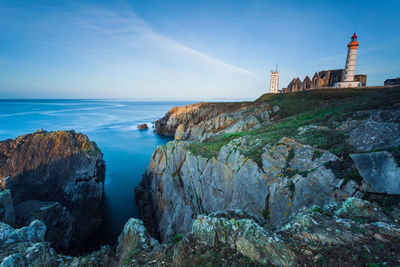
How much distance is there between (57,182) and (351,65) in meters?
61.0

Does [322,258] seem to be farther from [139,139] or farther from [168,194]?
[139,139]

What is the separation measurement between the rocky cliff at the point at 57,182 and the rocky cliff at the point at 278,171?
6.18 meters

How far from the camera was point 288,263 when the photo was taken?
13.8 feet

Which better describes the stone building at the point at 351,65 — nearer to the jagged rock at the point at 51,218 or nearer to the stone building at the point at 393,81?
the stone building at the point at 393,81

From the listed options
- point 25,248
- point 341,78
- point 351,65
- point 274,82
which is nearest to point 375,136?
point 25,248

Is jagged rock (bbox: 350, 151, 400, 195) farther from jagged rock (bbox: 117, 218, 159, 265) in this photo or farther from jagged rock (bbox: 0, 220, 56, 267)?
jagged rock (bbox: 0, 220, 56, 267)

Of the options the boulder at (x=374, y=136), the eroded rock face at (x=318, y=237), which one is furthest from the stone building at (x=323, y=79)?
the eroded rock face at (x=318, y=237)

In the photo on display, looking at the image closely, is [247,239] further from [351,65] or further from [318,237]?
[351,65]

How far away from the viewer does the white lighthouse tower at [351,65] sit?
125 feet

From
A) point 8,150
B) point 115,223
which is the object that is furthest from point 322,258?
point 8,150

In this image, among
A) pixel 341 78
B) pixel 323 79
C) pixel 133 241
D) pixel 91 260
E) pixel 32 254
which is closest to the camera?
pixel 32 254

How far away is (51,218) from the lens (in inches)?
507

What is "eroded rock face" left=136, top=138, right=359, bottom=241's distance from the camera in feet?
25.6

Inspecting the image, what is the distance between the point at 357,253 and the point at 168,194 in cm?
1427
